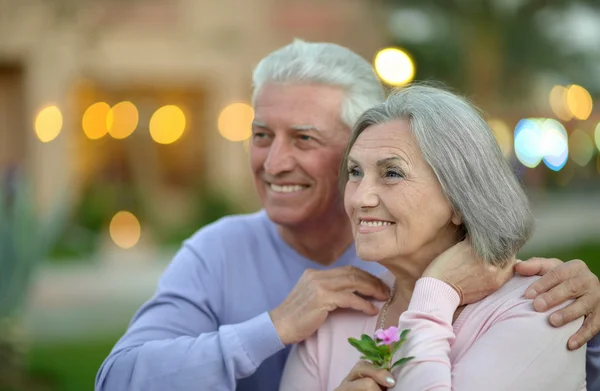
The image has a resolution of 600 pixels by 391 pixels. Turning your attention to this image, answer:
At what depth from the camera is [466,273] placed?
2516 millimetres

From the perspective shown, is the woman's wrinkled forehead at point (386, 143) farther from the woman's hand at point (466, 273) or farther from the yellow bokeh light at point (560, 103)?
the yellow bokeh light at point (560, 103)

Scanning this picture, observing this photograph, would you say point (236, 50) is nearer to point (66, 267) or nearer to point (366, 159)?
point (66, 267)

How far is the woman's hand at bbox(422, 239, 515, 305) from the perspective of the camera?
2.50 meters

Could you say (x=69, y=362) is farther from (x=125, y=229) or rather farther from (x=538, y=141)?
(x=538, y=141)

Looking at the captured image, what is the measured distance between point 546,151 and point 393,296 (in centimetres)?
1034

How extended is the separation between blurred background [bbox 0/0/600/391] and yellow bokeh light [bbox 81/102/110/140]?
0.03m

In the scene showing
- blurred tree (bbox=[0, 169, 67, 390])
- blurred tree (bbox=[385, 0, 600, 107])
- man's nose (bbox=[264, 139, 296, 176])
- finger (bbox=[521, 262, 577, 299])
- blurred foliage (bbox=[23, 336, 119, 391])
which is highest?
blurred tree (bbox=[385, 0, 600, 107])

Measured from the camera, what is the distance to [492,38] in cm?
1436

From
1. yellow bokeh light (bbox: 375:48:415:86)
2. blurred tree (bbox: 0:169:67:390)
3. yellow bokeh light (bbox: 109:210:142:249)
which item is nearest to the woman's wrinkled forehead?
yellow bokeh light (bbox: 375:48:415:86)

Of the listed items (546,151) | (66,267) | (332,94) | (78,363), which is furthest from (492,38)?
(332,94)

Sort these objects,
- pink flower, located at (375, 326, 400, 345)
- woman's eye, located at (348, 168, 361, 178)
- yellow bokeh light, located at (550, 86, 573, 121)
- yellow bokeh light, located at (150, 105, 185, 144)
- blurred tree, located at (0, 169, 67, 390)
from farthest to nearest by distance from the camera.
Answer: yellow bokeh light, located at (150, 105, 185, 144) < yellow bokeh light, located at (550, 86, 573, 121) < blurred tree, located at (0, 169, 67, 390) < woman's eye, located at (348, 168, 361, 178) < pink flower, located at (375, 326, 400, 345)

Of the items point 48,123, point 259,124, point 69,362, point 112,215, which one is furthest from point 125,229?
point 259,124

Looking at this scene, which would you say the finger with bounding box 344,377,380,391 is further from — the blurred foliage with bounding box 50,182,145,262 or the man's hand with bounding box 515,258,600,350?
the blurred foliage with bounding box 50,182,145,262

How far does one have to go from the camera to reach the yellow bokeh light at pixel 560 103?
15205mm
